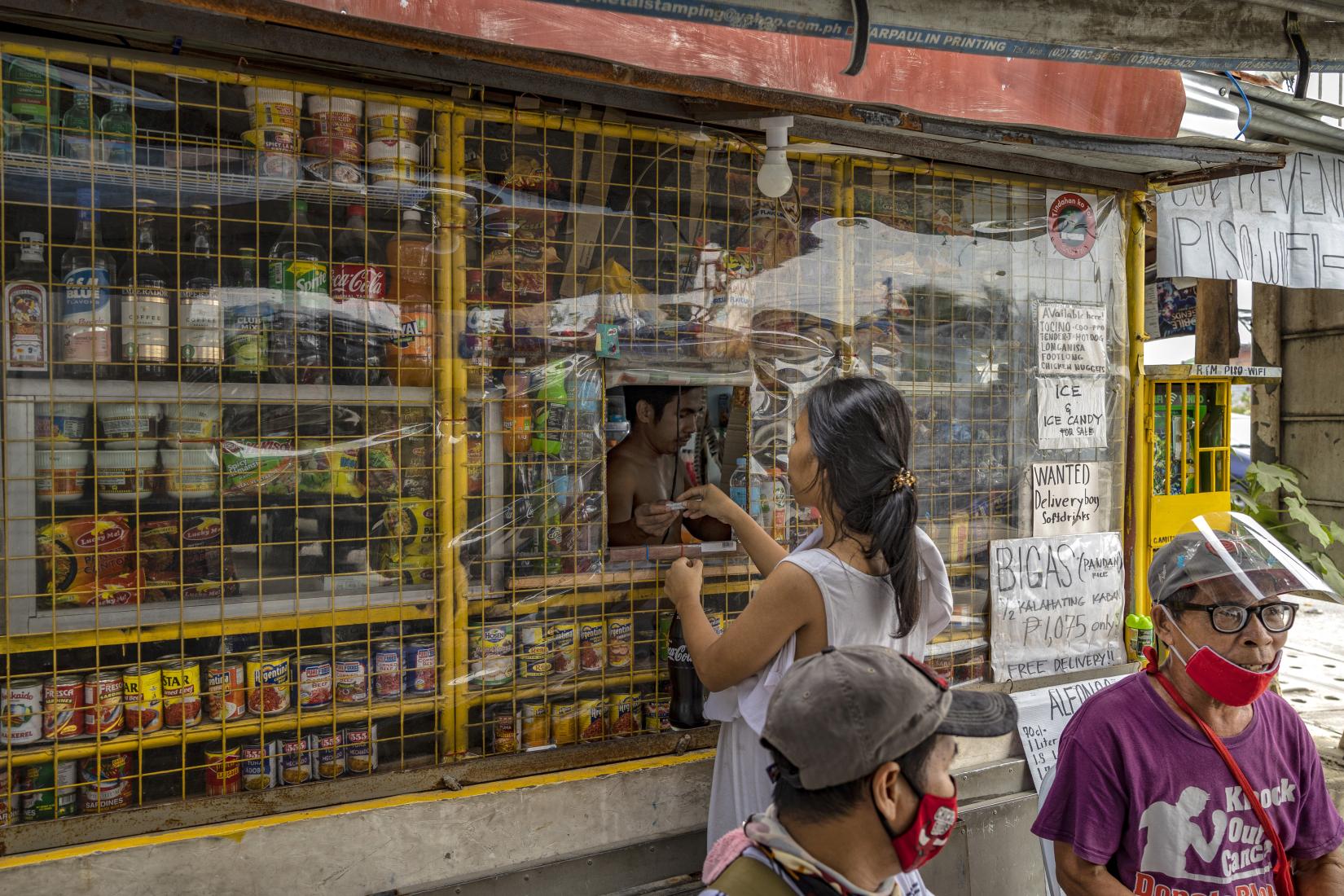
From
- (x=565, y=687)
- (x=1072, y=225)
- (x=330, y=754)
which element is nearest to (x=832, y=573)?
(x=565, y=687)

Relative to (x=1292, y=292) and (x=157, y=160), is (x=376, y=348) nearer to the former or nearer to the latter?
(x=157, y=160)

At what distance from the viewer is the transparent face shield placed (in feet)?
7.14

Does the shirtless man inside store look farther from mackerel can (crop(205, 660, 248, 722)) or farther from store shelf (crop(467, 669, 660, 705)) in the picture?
mackerel can (crop(205, 660, 248, 722))

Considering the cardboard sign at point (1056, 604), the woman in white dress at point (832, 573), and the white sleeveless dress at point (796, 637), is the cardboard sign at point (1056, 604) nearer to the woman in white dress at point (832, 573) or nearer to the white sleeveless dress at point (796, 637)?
the white sleeveless dress at point (796, 637)

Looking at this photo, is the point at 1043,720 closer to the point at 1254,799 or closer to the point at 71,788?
the point at 1254,799

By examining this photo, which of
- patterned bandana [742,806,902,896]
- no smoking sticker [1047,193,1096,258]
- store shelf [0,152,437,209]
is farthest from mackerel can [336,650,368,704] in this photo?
no smoking sticker [1047,193,1096,258]

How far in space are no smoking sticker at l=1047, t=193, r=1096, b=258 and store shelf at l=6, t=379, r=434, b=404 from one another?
277 centimetres

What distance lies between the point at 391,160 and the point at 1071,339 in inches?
115

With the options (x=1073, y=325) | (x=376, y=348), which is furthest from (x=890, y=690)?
(x=1073, y=325)

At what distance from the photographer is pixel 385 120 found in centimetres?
278

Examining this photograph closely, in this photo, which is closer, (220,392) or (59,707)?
(59,707)

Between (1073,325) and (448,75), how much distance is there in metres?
2.81

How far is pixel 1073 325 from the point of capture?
13.3ft

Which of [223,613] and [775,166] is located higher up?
[775,166]
